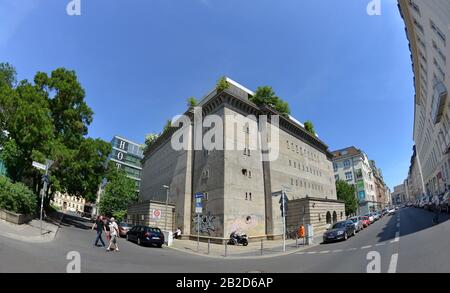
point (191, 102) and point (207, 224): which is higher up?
point (191, 102)

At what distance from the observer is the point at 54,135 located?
26906 millimetres

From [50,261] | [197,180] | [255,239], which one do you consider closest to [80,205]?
[197,180]

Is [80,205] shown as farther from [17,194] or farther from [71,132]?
[17,194]

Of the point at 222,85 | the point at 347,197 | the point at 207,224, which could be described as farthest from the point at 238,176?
the point at 347,197

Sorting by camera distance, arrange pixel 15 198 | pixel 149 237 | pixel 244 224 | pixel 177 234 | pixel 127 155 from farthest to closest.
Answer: pixel 127 155
pixel 177 234
pixel 244 224
pixel 149 237
pixel 15 198

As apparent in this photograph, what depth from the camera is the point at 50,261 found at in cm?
995

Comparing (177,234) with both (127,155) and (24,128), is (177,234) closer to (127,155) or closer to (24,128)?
(24,128)

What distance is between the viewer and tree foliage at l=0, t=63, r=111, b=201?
2412cm

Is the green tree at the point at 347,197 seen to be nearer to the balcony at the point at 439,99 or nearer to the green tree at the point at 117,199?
the balcony at the point at 439,99

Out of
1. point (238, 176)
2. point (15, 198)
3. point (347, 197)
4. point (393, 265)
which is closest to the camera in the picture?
point (393, 265)

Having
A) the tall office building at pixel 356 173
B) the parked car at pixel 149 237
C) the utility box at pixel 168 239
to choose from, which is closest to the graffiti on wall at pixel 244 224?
the utility box at pixel 168 239

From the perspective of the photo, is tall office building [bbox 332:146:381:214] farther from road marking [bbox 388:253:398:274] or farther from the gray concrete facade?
road marking [bbox 388:253:398:274]

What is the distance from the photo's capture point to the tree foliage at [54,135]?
24.1 meters
